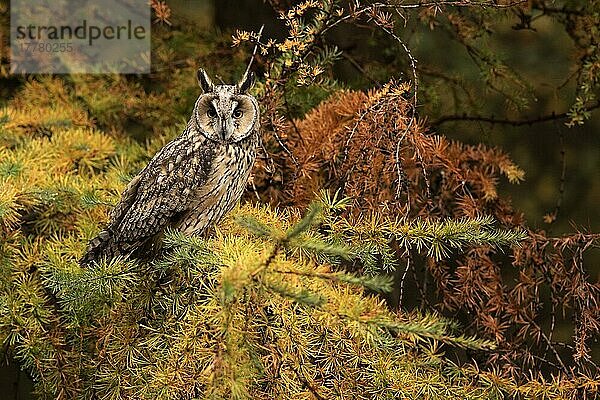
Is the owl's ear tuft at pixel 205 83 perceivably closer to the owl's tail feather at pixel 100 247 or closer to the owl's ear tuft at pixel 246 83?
the owl's ear tuft at pixel 246 83

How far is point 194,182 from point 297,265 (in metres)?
0.32

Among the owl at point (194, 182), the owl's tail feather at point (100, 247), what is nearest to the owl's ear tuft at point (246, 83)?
the owl at point (194, 182)

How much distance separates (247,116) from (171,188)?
0.13 metres

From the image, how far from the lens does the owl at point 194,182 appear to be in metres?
1.05

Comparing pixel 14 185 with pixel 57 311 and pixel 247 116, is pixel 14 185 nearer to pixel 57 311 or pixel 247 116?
pixel 57 311

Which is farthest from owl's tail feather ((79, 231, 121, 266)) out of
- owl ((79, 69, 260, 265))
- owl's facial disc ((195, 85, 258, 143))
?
owl's facial disc ((195, 85, 258, 143))

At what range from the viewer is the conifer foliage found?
764 millimetres

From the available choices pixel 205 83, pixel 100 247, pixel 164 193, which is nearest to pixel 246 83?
pixel 205 83

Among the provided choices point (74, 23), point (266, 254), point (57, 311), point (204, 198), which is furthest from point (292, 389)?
point (74, 23)

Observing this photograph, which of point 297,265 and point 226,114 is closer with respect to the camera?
point 297,265

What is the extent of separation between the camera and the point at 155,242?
1073mm

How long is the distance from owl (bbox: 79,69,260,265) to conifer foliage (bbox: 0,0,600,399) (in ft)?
0.12

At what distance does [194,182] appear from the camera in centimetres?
105

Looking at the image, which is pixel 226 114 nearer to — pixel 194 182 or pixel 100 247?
pixel 194 182
